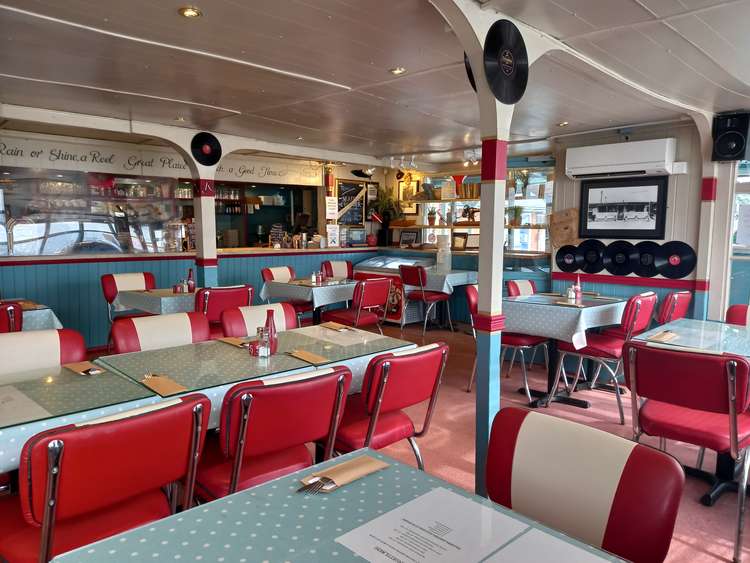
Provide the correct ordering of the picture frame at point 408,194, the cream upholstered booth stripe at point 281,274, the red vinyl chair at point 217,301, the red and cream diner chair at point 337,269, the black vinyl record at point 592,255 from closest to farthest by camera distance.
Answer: the red vinyl chair at point 217,301, the black vinyl record at point 592,255, the cream upholstered booth stripe at point 281,274, the red and cream diner chair at point 337,269, the picture frame at point 408,194

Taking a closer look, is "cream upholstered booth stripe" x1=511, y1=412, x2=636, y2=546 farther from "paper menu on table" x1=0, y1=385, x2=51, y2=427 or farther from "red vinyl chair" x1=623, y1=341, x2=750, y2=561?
→ "paper menu on table" x1=0, y1=385, x2=51, y2=427

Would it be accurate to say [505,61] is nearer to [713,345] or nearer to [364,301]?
[713,345]

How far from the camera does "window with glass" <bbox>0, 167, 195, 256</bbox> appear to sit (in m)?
6.78

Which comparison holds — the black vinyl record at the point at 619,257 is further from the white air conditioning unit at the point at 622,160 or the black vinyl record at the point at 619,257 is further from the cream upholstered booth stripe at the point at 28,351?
the cream upholstered booth stripe at the point at 28,351

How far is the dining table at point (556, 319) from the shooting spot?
13.8 ft

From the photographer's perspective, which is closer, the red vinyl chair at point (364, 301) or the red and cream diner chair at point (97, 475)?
the red and cream diner chair at point (97, 475)

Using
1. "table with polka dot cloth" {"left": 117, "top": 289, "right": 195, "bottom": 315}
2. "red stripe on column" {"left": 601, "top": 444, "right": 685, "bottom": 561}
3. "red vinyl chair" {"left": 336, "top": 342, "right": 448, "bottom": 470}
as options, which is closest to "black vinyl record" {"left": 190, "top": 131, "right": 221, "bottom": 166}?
"table with polka dot cloth" {"left": 117, "top": 289, "right": 195, "bottom": 315}

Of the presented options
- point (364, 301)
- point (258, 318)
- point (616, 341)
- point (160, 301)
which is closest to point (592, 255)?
point (616, 341)

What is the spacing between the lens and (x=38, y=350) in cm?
254

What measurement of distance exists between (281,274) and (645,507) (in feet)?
17.7

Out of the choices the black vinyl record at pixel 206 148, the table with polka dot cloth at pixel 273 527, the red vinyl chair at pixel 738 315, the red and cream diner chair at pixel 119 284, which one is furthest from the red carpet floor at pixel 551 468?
the black vinyl record at pixel 206 148

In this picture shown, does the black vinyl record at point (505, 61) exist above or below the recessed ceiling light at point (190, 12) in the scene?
below

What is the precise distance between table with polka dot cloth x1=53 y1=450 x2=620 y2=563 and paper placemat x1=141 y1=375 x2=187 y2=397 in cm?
93

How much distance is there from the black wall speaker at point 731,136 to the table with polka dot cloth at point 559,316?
156 cm
